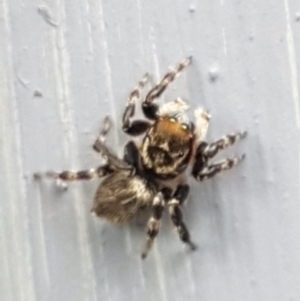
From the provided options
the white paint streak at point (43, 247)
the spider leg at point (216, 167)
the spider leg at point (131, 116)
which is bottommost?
the white paint streak at point (43, 247)

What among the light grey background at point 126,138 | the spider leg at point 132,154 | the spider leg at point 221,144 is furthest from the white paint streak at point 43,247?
the spider leg at point 221,144

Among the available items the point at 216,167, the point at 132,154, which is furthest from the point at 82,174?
the point at 216,167

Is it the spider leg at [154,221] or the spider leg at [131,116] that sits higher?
the spider leg at [131,116]

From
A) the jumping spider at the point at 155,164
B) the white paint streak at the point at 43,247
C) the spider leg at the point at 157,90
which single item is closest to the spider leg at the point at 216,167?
the jumping spider at the point at 155,164

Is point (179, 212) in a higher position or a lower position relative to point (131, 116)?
lower

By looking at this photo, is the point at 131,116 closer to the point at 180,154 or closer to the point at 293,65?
the point at 180,154

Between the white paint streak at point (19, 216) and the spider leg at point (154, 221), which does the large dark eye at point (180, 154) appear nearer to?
the spider leg at point (154, 221)

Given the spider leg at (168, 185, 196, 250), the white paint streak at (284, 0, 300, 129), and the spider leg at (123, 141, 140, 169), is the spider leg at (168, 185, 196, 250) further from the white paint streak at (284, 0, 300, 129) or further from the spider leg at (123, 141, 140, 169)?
the white paint streak at (284, 0, 300, 129)

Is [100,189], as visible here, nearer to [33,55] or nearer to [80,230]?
[80,230]
